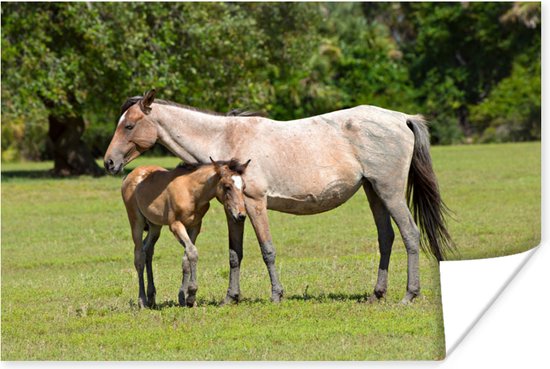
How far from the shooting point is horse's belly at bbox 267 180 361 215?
34.5ft

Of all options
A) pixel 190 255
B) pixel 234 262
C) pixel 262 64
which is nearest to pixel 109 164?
pixel 190 255

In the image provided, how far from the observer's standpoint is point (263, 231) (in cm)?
1029

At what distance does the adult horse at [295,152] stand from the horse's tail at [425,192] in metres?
0.06

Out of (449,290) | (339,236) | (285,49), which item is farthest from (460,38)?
(449,290)

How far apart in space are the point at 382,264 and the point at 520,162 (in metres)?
22.4

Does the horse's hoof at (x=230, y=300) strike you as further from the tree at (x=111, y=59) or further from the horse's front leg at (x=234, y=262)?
the tree at (x=111, y=59)

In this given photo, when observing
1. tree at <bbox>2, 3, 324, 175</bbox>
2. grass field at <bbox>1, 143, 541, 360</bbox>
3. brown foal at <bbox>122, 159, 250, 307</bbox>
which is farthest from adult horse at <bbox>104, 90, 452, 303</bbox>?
tree at <bbox>2, 3, 324, 175</bbox>

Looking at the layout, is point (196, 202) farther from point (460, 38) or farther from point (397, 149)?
point (460, 38)

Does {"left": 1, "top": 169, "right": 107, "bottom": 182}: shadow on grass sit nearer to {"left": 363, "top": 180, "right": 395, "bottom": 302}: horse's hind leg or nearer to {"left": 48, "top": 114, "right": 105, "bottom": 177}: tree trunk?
{"left": 48, "top": 114, "right": 105, "bottom": 177}: tree trunk

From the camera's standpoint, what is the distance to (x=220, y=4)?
1204 inches

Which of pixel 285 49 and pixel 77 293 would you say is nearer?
pixel 77 293

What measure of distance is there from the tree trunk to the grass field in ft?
25.6

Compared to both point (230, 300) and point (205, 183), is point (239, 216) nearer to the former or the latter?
point (205, 183)

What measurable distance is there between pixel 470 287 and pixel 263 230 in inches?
111
